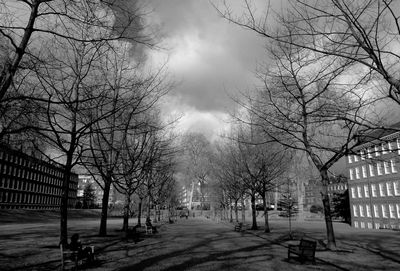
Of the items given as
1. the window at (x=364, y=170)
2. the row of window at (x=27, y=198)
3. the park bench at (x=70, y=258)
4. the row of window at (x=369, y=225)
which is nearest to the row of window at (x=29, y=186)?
the row of window at (x=27, y=198)

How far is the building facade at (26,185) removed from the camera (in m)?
74.8

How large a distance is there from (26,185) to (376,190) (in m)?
73.7

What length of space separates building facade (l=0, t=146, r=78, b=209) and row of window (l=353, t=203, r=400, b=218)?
183 ft

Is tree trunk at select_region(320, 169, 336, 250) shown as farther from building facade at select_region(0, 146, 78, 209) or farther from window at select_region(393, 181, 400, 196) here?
building facade at select_region(0, 146, 78, 209)

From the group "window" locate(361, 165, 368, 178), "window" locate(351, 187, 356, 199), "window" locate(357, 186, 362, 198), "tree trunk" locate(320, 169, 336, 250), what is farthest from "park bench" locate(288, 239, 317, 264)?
"window" locate(351, 187, 356, 199)

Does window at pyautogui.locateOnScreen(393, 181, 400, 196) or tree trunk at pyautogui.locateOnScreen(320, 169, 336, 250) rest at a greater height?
window at pyautogui.locateOnScreen(393, 181, 400, 196)

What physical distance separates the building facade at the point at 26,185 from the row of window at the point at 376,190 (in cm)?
5564

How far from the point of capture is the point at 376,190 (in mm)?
52812

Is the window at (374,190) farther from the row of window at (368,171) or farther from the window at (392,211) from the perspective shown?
the window at (392,211)

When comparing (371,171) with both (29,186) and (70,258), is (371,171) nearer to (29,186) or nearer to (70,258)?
(70,258)

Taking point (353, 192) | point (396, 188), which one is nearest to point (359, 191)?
point (353, 192)

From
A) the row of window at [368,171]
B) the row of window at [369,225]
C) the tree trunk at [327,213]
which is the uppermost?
the row of window at [368,171]

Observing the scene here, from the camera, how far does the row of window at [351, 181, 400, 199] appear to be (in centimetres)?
4842

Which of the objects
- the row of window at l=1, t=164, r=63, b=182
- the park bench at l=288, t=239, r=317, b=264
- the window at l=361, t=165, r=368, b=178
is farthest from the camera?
the row of window at l=1, t=164, r=63, b=182
